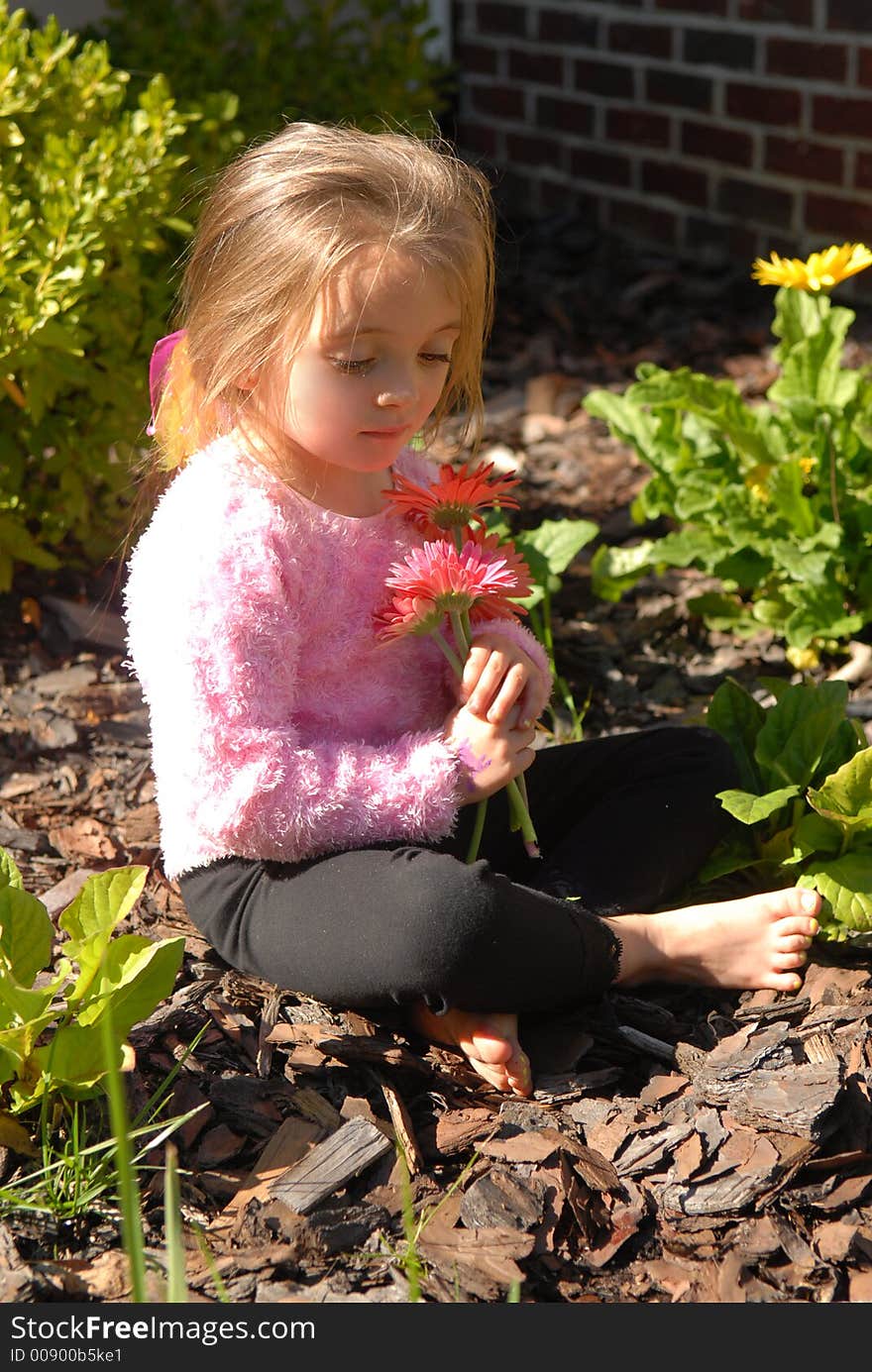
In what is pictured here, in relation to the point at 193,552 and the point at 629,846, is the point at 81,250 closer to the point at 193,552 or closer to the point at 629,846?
the point at 193,552

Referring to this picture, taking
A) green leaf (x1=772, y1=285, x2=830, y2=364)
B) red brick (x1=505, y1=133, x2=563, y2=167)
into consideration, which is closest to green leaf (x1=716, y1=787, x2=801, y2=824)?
green leaf (x1=772, y1=285, x2=830, y2=364)

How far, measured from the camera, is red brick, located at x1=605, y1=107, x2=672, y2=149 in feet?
16.8

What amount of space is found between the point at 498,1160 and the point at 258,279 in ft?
3.65

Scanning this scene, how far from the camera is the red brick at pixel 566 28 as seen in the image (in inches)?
206

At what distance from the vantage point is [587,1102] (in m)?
1.89

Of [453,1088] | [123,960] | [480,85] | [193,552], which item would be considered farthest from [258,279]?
[480,85]

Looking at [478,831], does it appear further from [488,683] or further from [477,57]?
[477,57]

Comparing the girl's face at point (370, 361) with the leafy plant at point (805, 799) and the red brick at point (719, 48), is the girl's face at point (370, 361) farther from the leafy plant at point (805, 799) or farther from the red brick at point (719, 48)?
the red brick at point (719, 48)

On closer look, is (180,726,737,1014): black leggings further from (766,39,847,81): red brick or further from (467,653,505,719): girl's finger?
(766,39,847,81): red brick

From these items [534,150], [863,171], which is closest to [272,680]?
[863,171]

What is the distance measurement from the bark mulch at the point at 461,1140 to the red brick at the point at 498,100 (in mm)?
3714

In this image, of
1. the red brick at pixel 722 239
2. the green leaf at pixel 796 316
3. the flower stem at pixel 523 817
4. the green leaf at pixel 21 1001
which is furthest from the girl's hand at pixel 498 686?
the red brick at pixel 722 239

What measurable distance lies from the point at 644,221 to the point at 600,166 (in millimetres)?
289

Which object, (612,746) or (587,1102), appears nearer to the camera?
(587,1102)
